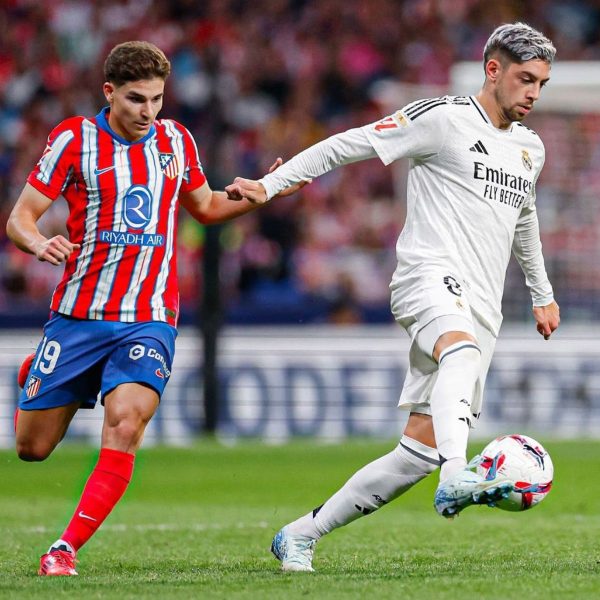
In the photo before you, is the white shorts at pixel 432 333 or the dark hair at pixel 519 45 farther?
the dark hair at pixel 519 45

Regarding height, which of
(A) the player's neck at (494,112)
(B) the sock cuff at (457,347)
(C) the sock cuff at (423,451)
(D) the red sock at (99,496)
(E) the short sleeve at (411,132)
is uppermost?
(A) the player's neck at (494,112)

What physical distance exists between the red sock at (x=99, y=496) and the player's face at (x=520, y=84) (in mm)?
2118

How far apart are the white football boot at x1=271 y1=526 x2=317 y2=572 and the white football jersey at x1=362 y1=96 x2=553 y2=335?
104 cm

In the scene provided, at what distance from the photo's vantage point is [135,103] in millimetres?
5641

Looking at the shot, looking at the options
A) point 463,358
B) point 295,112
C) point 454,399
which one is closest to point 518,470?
Result: point 454,399

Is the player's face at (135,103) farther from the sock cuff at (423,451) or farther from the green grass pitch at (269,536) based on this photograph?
the green grass pitch at (269,536)

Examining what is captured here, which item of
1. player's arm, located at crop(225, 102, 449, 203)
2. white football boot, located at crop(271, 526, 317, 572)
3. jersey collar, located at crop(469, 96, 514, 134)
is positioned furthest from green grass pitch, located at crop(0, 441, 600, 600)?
jersey collar, located at crop(469, 96, 514, 134)

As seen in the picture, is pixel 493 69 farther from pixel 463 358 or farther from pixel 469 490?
pixel 469 490

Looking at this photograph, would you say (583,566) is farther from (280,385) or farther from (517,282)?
(517,282)

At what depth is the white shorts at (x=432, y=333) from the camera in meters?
5.27

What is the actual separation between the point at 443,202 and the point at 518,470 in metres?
1.28

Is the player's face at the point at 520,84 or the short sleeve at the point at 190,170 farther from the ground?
the player's face at the point at 520,84

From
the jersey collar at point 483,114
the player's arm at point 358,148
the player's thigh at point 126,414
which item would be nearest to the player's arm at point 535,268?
the jersey collar at point 483,114

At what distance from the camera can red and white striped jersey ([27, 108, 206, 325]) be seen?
18.6 feet
